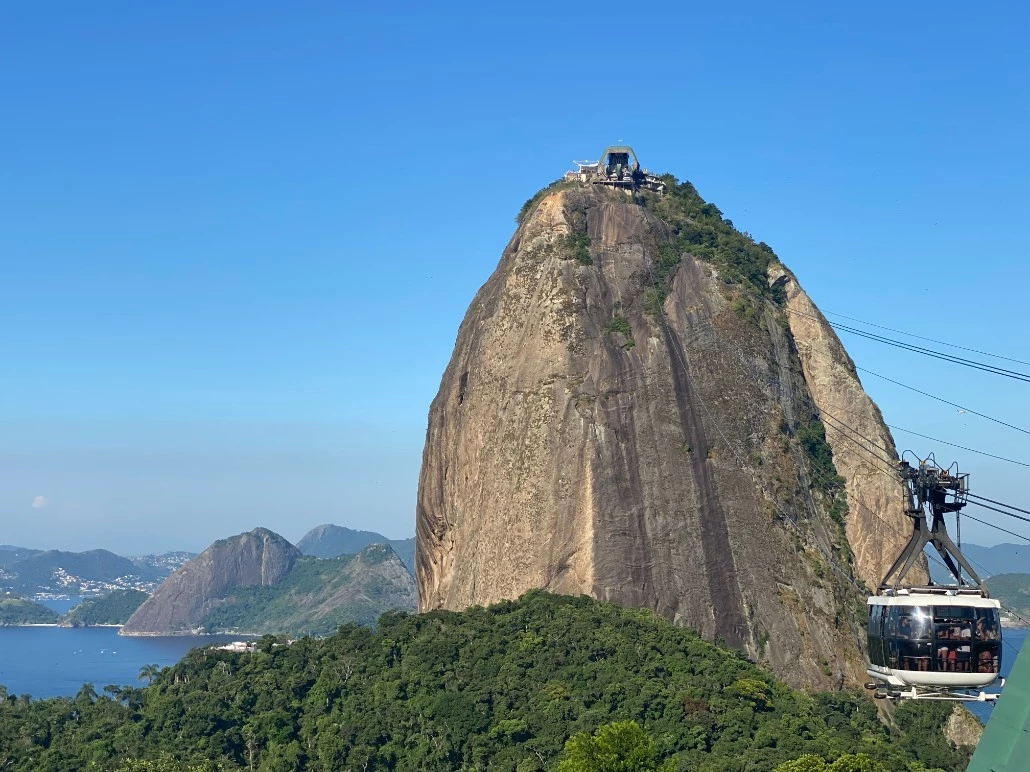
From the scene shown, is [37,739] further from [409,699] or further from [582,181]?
[582,181]

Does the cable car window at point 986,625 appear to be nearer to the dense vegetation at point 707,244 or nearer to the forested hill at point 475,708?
the forested hill at point 475,708

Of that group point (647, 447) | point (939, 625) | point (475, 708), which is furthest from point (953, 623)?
point (647, 447)

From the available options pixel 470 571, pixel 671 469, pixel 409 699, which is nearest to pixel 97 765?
pixel 409 699

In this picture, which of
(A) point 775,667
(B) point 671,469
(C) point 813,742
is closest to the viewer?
(C) point 813,742

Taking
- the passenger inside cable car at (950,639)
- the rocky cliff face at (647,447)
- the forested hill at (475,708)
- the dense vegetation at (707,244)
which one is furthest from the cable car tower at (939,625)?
the dense vegetation at (707,244)

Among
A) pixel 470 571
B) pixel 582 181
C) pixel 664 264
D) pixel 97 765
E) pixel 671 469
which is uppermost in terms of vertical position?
pixel 582 181

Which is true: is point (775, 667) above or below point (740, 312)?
below

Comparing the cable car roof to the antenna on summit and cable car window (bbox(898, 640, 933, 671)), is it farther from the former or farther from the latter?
the antenna on summit
